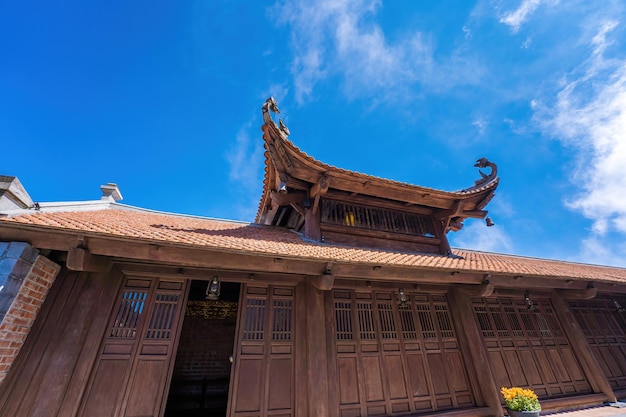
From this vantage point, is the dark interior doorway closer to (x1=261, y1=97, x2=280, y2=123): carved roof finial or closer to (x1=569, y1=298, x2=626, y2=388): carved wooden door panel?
(x1=261, y1=97, x2=280, y2=123): carved roof finial

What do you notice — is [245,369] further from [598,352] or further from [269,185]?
[598,352]

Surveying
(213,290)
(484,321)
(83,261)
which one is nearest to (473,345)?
(484,321)

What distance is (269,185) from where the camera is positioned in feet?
21.9

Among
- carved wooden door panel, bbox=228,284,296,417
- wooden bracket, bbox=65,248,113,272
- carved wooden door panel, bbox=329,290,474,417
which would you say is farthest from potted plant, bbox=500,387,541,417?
wooden bracket, bbox=65,248,113,272

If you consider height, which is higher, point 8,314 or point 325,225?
point 325,225

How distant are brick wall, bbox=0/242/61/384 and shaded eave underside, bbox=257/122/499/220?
13.3 feet

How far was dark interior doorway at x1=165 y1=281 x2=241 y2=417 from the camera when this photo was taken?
771cm

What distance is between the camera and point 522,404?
428 centimetres

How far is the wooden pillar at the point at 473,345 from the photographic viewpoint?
4.85m

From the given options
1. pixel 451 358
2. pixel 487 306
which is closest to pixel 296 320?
pixel 451 358

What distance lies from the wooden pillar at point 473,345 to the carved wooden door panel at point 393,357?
193 millimetres

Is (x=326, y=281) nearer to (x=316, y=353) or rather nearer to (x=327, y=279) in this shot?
(x=327, y=279)

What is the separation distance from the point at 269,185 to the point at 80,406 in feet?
16.5

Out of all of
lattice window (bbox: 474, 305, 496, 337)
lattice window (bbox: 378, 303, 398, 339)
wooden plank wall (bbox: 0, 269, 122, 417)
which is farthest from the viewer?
lattice window (bbox: 474, 305, 496, 337)
